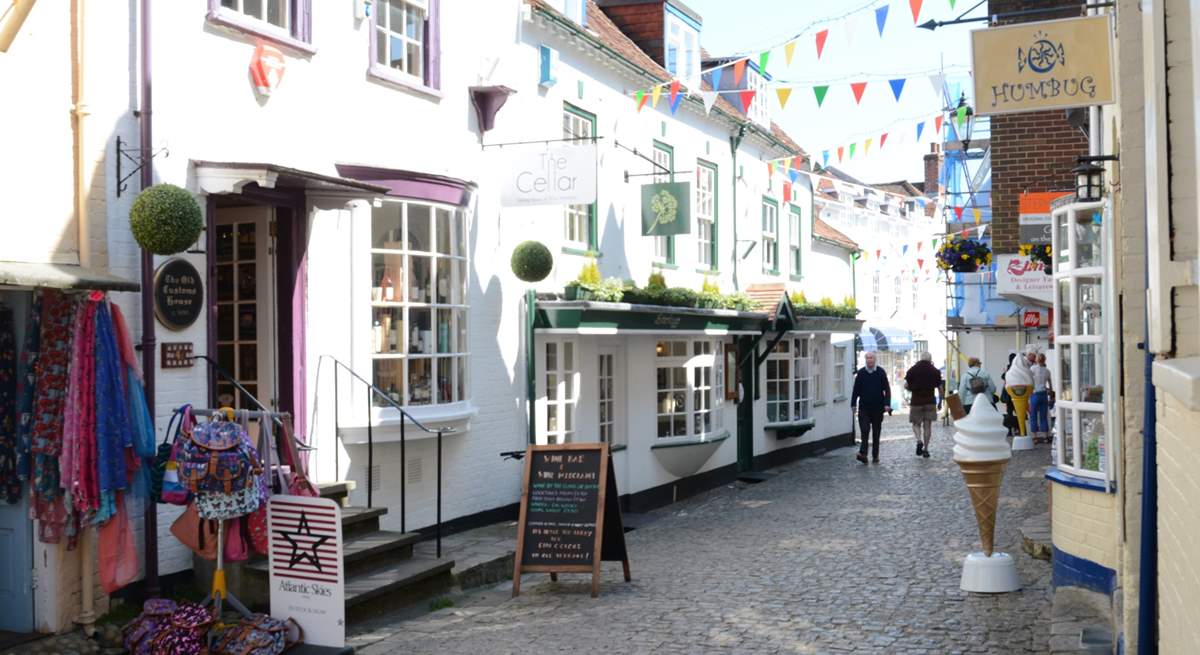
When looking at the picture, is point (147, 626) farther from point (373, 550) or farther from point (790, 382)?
point (790, 382)

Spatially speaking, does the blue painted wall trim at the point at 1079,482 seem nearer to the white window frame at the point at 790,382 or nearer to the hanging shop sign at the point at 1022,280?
the hanging shop sign at the point at 1022,280

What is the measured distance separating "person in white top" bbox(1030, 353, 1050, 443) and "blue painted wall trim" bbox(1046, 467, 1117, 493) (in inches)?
519

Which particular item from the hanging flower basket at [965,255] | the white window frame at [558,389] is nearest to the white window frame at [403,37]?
the white window frame at [558,389]

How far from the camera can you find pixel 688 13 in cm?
1978

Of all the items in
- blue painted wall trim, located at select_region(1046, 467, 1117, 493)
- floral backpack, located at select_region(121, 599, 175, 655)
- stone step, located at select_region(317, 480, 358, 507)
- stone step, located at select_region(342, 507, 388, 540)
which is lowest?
floral backpack, located at select_region(121, 599, 175, 655)

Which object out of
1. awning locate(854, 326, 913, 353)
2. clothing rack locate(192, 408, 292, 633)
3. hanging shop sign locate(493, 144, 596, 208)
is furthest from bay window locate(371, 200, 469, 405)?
awning locate(854, 326, 913, 353)

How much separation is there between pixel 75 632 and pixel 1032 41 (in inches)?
286

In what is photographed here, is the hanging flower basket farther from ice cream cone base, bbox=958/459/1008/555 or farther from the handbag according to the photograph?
the handbag

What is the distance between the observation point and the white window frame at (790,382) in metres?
21.3

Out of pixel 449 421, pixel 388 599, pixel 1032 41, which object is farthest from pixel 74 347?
pixel 1032 41

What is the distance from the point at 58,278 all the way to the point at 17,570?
6.57 feet

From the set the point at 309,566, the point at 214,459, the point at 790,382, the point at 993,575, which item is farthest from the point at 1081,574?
the point at 790,382

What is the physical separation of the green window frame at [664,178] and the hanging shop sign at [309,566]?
31.9 ft

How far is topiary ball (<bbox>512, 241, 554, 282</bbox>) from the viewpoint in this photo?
1231cm
